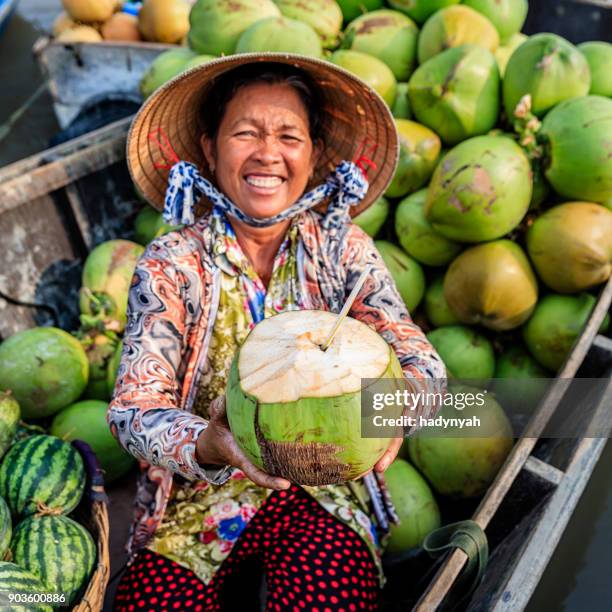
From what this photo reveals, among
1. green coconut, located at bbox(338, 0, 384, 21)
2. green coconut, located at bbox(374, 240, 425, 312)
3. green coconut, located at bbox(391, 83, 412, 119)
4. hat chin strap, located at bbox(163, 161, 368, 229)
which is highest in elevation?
green coconut, located at bbox(338, 0, 384, 21)

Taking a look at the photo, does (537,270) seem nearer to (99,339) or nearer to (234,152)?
(234,152)

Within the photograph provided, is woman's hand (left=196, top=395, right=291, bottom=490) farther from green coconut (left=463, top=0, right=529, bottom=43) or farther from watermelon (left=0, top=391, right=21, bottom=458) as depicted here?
green coconut (left=463, top=0, right=529, bottom=43)

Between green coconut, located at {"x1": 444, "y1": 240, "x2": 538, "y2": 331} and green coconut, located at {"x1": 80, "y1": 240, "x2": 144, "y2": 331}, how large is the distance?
143cm

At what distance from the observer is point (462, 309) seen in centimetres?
234

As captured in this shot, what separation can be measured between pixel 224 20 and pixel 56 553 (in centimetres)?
240

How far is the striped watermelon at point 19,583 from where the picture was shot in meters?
1.34

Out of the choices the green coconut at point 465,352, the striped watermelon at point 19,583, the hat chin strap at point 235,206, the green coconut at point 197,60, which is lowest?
the striped watermelon at point 19,583

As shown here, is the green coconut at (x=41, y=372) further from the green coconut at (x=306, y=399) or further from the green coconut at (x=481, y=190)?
the green coconut at (x=481, y=190)

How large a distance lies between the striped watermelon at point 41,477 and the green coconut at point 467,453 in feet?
3.85

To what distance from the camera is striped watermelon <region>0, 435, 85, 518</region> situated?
1.67 metres

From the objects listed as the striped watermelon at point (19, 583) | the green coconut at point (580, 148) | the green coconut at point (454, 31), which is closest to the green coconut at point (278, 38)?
the green coconut at point (454, 31)

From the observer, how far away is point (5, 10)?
6609 mm

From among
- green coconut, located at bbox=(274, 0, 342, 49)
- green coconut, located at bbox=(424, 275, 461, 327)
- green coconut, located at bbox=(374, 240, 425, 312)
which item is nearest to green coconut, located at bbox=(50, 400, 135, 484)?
green coconut, located at bbox=(374, 240, 425, 312)

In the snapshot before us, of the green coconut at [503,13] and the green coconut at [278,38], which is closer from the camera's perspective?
the green coconut at [278,38]
